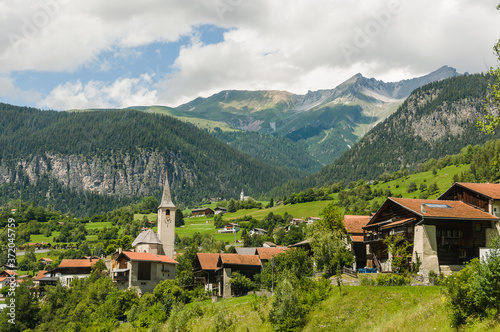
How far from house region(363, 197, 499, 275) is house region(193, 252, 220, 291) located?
94.6 ft

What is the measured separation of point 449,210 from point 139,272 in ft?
173

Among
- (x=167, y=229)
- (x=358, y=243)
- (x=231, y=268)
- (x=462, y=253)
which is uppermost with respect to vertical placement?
(x=167, y=229)

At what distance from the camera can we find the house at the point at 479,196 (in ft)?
192

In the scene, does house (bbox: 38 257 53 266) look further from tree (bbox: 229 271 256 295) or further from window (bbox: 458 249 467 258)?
window (bbox: 458 249 467 258)

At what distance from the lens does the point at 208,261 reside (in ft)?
266

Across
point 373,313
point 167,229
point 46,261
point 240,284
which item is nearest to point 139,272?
point 240,284

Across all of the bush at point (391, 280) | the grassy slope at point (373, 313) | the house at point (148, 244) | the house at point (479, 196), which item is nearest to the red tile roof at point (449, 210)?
the house at point (479, 196)

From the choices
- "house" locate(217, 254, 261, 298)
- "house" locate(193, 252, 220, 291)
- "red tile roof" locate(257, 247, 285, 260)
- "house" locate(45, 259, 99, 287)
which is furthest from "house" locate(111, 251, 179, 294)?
"house" locate(45, 259, 99, 287)

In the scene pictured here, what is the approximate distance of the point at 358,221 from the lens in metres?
74.1

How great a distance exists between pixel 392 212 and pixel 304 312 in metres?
22.7

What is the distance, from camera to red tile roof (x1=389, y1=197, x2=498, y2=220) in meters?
55.5

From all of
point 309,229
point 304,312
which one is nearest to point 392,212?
point 309,229

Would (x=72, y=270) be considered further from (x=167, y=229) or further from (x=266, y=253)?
(x=266, y=253)

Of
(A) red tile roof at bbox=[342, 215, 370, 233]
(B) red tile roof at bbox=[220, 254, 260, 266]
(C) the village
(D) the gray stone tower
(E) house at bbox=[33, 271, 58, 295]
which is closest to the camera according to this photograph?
(C) the village
